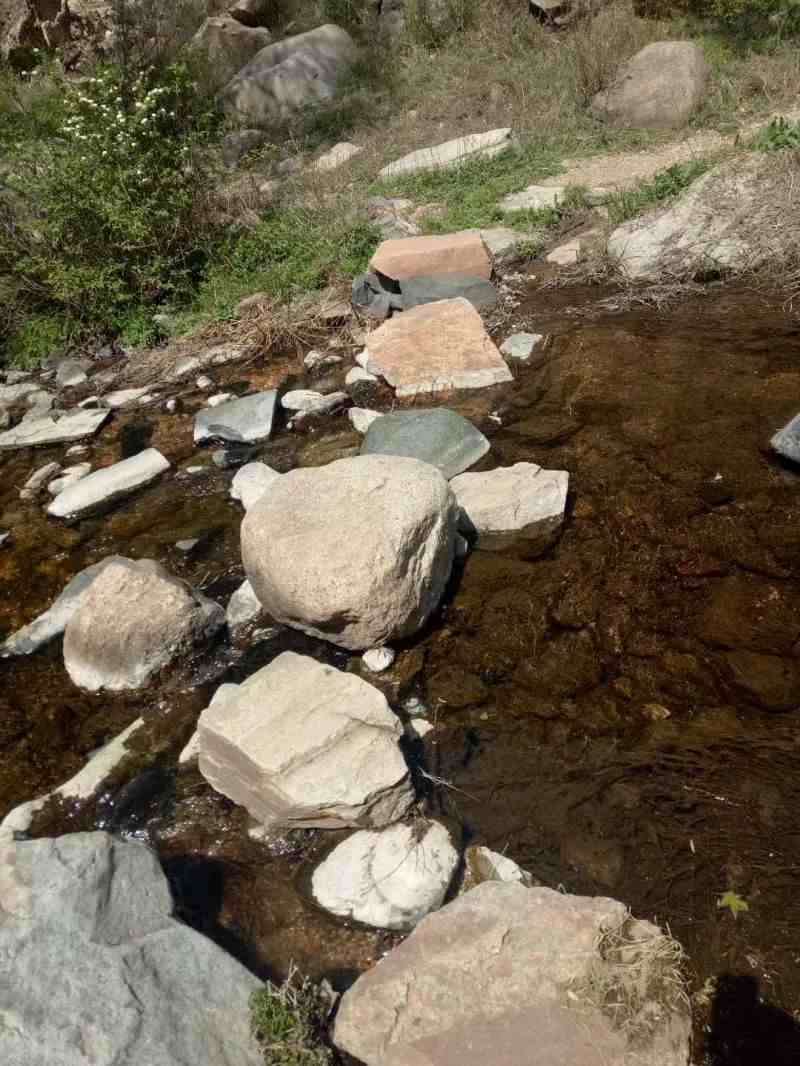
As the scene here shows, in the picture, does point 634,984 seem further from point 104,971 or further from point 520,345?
point 520,345

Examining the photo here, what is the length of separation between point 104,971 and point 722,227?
594 cm

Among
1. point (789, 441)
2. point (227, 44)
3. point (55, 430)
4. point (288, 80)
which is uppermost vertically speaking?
point (227, 44)

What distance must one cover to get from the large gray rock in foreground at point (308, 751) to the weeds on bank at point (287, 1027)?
0.54 meters

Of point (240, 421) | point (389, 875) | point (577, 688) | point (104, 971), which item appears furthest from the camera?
point (240, 421)

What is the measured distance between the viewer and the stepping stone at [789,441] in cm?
394

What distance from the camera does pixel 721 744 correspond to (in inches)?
107

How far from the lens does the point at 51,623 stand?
3727 mm

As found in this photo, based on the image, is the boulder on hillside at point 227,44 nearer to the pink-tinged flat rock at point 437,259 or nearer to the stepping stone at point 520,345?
the pink-tinged flat rock at point 437,259

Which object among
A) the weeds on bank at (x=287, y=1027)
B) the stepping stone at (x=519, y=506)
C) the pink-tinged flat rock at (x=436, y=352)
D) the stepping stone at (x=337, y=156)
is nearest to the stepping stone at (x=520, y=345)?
the pink-tinged flat rock at (x=436, y=352)

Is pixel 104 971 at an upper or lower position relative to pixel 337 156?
lower

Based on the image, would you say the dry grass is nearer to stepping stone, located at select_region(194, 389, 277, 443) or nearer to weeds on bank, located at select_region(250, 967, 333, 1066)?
weeds on bank, located at select_region(250, 967, 333, 1066)

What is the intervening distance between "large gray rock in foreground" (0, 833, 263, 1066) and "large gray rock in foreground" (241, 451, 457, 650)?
47.1 inches

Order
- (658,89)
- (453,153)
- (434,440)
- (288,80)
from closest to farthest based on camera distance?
(434,440)
(658,89)
(453,153)
(288,80)

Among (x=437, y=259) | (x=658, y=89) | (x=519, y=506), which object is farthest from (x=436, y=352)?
(x=658, y=89)
